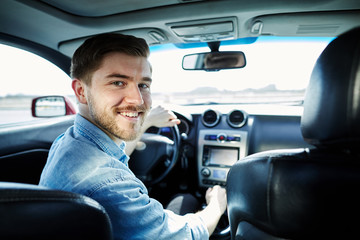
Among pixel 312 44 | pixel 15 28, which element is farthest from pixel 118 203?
pixel 312 44

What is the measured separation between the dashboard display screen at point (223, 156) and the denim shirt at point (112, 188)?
1.74m

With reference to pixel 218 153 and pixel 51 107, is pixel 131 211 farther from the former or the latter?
pixel 51 107

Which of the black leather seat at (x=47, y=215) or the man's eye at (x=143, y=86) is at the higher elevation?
the man's eye at (x=143, y=86)

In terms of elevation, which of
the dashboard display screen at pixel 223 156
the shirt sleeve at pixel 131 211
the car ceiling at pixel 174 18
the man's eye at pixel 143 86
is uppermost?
the car ceiling at pixel 174 18

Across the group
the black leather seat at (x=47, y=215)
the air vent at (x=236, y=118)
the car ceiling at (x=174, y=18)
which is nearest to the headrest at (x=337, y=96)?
the black leather seat at (x=47, y=215)

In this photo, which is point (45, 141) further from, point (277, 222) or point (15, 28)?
point (277, 222)

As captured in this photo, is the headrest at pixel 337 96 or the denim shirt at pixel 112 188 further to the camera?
the denim shirt at pixel 112 188

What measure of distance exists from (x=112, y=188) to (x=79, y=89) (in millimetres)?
844

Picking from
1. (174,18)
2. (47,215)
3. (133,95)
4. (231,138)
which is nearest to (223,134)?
(231,138)

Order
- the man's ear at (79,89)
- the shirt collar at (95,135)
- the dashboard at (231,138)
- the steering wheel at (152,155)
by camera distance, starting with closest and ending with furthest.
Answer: the shirt collar at (95,135) → the man's ear at (79,89) → the steering wheel at (152,155) → the dashboard at (231,138)

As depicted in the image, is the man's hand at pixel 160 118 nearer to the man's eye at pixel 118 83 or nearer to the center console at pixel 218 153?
the center console at pixel 218 153

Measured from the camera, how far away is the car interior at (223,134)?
90 centimetres

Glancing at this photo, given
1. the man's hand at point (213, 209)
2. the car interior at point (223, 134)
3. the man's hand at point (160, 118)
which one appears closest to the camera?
the car interior at point (223, 134)

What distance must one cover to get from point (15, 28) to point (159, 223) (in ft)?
7.20
